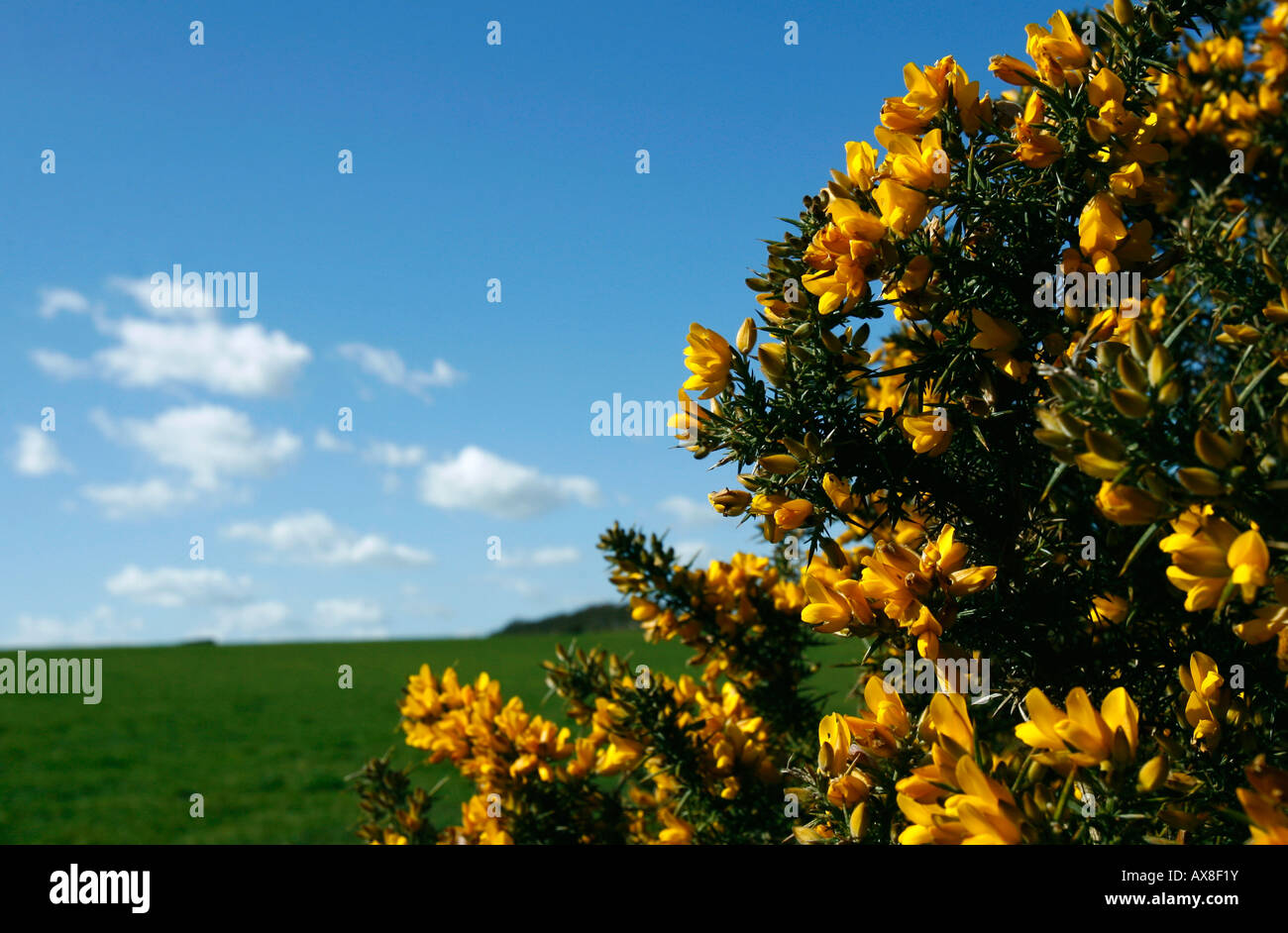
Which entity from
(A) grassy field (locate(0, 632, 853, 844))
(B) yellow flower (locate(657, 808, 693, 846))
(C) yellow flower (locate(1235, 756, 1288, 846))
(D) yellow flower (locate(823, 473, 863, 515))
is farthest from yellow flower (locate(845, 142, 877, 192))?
(B) yellow flower (locate(657, 808, 693, 846))

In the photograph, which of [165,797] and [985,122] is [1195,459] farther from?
[165,797]

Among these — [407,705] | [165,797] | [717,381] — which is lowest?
[165,797]

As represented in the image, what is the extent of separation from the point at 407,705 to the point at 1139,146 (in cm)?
257

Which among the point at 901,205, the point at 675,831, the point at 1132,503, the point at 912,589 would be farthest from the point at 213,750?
the point at 1132,503

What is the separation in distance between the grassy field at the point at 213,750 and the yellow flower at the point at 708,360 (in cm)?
128

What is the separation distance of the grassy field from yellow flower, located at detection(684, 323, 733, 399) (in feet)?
4.22

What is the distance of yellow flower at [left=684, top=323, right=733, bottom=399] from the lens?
1393 millimetres

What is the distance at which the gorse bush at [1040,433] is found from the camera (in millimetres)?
887

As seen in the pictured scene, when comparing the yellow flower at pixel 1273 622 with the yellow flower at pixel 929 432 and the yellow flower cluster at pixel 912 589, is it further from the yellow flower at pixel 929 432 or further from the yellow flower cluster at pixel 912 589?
the yellow flower at pixel 929 432

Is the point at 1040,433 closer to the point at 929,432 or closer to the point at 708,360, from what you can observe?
the point at 929,432

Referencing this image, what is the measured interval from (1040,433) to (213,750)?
45.0ft
